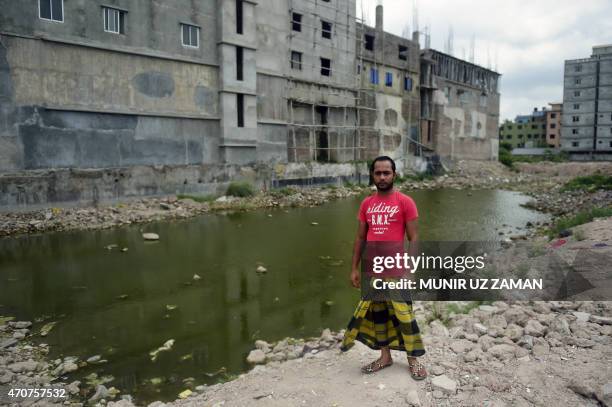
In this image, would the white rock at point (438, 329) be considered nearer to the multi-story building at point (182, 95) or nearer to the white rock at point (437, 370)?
the white rock at point (437, 370)

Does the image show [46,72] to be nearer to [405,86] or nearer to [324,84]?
[324,84]

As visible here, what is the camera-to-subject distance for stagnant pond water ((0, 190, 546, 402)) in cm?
448

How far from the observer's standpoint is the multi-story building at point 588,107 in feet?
142

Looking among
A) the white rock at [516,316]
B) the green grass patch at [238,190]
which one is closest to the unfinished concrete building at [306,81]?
the green grass patch at [238,190]

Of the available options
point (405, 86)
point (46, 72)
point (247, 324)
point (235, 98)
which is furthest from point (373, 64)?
point (247, 324)

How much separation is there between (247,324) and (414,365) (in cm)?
277

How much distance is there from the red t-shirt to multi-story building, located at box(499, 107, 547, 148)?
59525 mm

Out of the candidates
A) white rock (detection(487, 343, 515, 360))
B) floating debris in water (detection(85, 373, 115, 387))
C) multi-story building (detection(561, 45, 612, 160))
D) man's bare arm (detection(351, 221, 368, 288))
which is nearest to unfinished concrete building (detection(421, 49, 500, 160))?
multi-story building (detection(561, 45, 612, 160))

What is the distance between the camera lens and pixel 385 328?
10.2 feet

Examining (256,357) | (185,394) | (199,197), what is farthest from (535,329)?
(199,197)

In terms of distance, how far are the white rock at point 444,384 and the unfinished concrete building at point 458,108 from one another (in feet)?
92.9

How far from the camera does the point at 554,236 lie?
8797 mm

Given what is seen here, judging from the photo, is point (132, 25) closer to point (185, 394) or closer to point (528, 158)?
point (185, 394)

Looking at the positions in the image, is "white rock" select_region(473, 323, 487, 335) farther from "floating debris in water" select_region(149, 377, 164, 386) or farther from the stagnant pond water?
"floating debris in water" select_region(149, 377, 164, 386)
